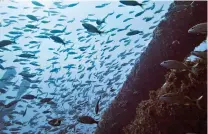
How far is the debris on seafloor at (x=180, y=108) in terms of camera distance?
501cm

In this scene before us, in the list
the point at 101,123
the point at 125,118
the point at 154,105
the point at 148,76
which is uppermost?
the point at 154,105

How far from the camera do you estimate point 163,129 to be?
5465 millimetres

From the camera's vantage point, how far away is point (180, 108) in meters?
5.19

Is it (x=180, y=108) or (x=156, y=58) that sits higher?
(x=180, y=108)

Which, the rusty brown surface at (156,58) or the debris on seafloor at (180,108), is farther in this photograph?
the rusty brown surface at (156,58)

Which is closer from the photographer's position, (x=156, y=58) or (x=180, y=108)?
(x=180, y=108)

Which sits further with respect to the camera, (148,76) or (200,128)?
(148,76)

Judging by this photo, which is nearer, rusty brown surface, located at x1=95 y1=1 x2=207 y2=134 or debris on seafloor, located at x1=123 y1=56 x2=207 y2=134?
debris on seafloor, located at x1=123 y1=56 x2=207 y2=134

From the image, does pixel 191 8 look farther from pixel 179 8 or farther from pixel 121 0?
pixel 121 0

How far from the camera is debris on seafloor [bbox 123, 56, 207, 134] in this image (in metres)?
5.01

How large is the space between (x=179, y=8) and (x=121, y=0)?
2.08m

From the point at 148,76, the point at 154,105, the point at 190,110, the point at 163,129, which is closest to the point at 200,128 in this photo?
the point at 190,110

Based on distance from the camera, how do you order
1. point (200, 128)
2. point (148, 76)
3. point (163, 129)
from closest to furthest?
point (200, 128)
point (163, 129)
point (148, 76)

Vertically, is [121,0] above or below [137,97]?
above
